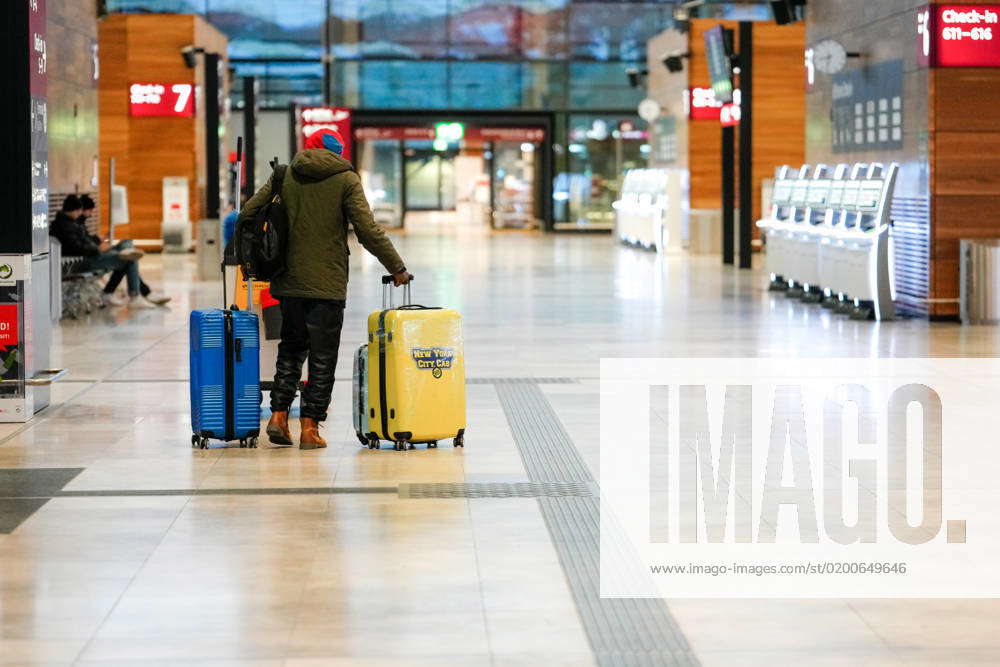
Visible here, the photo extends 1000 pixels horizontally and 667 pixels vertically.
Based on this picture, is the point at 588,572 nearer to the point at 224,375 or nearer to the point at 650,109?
the point at 224,375

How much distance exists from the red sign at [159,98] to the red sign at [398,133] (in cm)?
1225

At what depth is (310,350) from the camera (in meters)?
8.18

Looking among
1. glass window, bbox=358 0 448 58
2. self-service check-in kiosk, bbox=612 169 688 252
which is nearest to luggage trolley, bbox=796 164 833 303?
self-service check-in kiosk, bbox=612 169 688 252

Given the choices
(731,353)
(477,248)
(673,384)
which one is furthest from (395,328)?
(477,248)

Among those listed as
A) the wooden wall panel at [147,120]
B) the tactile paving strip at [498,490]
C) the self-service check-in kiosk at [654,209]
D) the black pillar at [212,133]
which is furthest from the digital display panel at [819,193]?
the wooden wall panel at [147,120]

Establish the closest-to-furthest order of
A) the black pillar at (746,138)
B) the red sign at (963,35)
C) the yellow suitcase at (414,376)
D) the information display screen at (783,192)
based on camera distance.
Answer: the yellow suitcase at (414,376) < the red sign at (963,35) < the information display screen at (783,192) < the black pillar at (746,138)

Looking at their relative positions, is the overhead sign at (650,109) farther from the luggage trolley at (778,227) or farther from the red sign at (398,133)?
the luggage trolley at (778,227)

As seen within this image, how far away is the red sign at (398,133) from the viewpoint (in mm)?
42844

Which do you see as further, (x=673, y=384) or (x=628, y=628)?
(x=673, y=384)

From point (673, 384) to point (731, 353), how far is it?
6.87 ft

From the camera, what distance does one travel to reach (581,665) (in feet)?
14.4

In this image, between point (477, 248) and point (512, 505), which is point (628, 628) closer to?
point (512, 505)

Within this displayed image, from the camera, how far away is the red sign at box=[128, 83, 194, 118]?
101 ft

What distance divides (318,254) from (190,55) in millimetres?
23560
